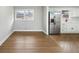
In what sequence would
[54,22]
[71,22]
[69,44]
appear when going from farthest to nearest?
1. [71,22]
2. [54,22]
3. [69,44]

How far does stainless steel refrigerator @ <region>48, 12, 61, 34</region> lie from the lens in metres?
8.32

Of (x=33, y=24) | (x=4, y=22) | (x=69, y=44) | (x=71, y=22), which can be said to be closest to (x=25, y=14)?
(x=33, y=24)

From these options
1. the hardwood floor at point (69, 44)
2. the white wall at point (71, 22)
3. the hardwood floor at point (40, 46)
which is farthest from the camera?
the white wall at point (71, 22)

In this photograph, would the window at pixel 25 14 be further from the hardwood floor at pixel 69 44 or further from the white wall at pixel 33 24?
the hardwood floor at pixel 69 44

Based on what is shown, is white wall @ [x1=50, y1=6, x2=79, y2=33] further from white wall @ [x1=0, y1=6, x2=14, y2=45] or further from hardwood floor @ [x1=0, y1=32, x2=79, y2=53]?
white wall @ [x1=0, y1=6, x2=14, y2=45]

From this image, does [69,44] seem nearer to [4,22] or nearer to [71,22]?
[4,22]

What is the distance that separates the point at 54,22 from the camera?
843 centimetres

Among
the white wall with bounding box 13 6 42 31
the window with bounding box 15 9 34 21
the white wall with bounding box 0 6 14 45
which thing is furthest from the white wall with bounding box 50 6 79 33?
the white wall with bounding box 0 6 14 45

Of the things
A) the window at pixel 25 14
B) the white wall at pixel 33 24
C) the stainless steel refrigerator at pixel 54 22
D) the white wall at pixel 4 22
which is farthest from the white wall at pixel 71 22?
the white wall at pixel 4 22

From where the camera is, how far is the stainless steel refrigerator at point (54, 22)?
8316 mm

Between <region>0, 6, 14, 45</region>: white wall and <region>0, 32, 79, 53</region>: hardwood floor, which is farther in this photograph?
<region>0, 6, 14, 45</region>: white wall
